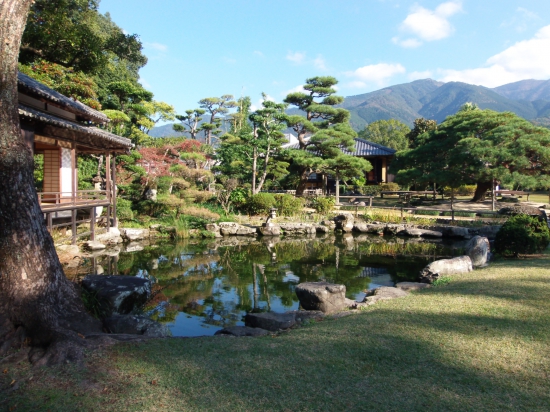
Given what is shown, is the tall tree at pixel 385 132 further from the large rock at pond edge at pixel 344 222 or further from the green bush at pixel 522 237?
the green bush at pixel 522 237

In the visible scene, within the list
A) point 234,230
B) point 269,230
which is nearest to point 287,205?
point 269,230

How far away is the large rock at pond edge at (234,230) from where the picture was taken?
15312 millimetres

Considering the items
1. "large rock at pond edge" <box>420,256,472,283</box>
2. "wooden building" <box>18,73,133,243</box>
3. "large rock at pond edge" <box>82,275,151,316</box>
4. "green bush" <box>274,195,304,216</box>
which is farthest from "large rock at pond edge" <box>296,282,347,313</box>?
"green bush" <box>274,195,304,216</box>

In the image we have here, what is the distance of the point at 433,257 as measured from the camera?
1109 centimetres

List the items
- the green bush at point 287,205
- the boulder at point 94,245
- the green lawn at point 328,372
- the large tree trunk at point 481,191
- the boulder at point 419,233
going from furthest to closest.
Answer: the large tree trunk at point 481,191, the green bush at point 287,205, the boulder at point 419,233, the boulder at point 94,245, the green lawn at point 328,372

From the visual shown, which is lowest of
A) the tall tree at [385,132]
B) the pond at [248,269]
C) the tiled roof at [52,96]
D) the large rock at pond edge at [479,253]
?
the pond at [248,269]

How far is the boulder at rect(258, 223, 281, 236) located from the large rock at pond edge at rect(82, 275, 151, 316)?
962 cm

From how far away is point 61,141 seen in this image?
1139 cm

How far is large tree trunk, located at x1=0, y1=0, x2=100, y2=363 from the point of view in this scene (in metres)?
3.39

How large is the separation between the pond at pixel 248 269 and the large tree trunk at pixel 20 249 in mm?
2414

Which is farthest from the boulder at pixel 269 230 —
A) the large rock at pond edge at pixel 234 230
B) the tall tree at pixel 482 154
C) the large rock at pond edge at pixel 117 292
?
the large rock at pond edge at pixel 117 292

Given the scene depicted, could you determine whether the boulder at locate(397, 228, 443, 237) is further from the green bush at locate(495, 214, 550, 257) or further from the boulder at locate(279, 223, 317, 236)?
the green bush at locate(495, 214, 550, 257)

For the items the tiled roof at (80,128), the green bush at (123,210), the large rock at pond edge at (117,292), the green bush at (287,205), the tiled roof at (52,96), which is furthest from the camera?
the green bush at (287,205)

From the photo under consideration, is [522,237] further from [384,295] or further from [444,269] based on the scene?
[384,295]
